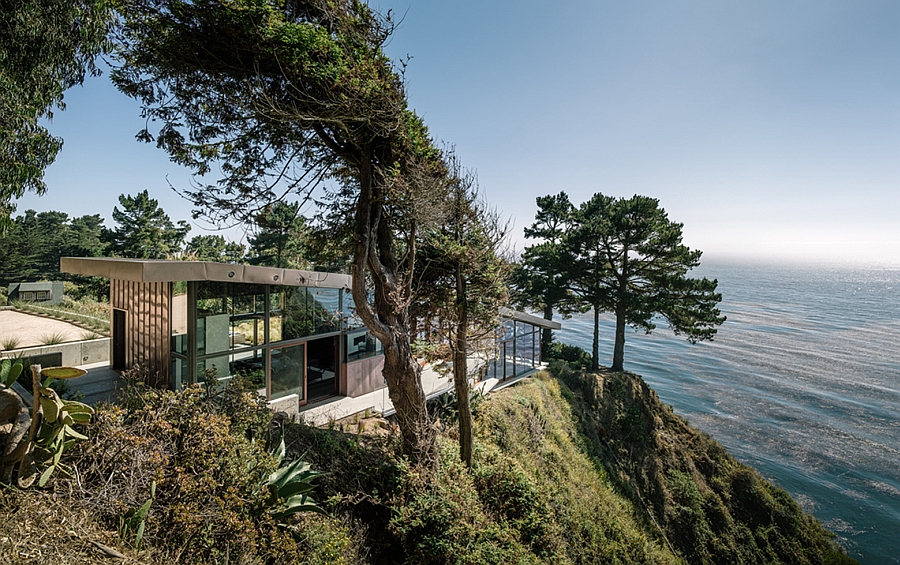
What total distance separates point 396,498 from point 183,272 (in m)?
5.16

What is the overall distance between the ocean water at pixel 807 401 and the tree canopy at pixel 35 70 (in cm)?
2530

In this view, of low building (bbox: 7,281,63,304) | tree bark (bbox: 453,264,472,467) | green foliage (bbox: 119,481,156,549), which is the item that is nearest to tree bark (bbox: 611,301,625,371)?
tree bark (bbox: 453,264,472,467)

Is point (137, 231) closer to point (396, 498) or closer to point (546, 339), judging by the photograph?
point (546, 339)

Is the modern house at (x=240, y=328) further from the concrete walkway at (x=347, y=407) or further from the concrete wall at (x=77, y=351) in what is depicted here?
the concrete wall at (x=77, y=351)

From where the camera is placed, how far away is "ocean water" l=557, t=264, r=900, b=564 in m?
16.9

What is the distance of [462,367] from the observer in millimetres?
8328

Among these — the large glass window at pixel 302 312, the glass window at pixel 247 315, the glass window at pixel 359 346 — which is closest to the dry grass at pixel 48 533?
the glass window at pixel 247 315

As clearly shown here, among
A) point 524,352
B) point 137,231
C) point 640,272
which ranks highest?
point 137,231

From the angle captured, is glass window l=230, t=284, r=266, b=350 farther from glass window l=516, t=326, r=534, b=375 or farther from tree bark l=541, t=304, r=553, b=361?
tree bark l=541, t=304, r=553, b=361

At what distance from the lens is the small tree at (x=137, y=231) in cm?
2525

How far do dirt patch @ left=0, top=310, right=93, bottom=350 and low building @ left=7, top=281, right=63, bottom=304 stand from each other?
3738 millimetres

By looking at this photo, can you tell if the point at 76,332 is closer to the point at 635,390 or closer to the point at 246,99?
the point at 246,99

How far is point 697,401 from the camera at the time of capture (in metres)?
27.0

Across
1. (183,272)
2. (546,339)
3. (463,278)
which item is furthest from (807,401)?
(183,272)
